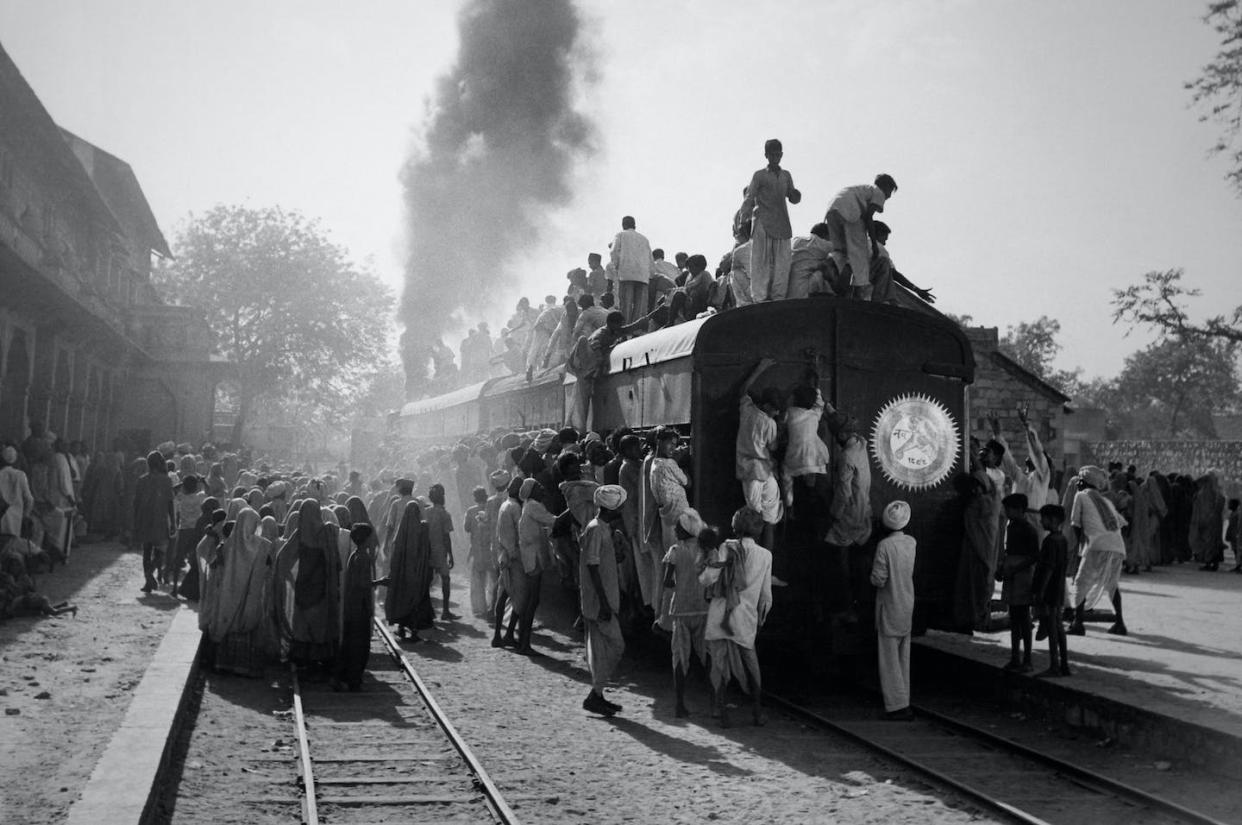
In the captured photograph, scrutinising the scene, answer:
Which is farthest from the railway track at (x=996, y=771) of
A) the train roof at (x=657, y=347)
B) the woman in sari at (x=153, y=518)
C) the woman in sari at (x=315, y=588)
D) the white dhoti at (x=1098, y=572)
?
the woman in sari at (x=153, y=518)

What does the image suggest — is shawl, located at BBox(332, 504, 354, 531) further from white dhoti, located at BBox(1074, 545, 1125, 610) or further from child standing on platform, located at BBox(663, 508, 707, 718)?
white dhoti, located at BBox(1074, 545, 1125, 610)

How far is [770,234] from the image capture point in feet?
37.8

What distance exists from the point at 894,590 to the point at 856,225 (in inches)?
150

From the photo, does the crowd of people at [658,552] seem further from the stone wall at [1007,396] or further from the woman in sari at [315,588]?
the stone wall at [1007,396]

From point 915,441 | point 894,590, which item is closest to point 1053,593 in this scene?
point 894,590

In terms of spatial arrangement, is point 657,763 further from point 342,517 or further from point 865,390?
point 342,517

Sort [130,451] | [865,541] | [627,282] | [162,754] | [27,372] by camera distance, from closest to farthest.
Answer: [162,754]
[865,541]
[627,282]
[27,372]
[130,451]

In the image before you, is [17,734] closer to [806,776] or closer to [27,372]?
[806,776]

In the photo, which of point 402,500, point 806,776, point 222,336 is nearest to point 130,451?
point 402,500

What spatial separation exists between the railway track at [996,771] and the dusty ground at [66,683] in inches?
196

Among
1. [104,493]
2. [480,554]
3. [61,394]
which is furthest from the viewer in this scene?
[61,394]

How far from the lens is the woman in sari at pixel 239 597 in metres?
10.5

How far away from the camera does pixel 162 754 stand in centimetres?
689

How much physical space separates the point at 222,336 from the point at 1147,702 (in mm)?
47364
